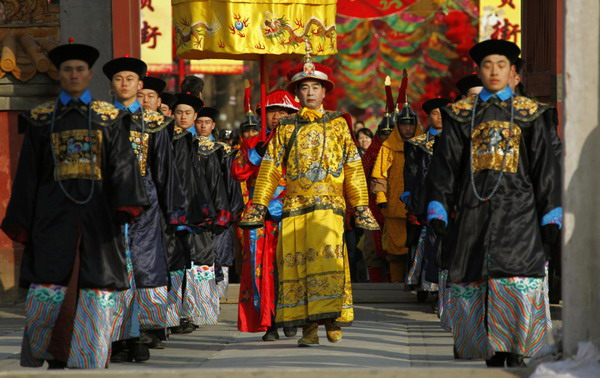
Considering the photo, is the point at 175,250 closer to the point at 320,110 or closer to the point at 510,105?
the point at 320,110

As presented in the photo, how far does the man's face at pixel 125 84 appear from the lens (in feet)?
30.4

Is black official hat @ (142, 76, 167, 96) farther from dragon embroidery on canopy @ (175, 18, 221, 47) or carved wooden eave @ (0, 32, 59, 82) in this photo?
carved wooden eave @ (0, 32, 59, 82)

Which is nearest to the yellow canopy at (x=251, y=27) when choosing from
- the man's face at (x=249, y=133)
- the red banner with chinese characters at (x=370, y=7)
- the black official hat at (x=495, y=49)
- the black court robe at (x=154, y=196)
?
the man's face at (x=249, y=133)

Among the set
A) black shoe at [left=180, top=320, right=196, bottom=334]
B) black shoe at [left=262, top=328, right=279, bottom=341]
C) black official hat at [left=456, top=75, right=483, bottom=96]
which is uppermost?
black official hat at [left=456, top=75, right=483, bottom=96]

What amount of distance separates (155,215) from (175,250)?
3.38ft

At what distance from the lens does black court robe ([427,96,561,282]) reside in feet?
25.6

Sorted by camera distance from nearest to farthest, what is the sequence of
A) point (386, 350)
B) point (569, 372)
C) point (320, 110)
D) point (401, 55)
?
point (569, 372) → point (386, 350) → point (320, 110) → point (401, 55)

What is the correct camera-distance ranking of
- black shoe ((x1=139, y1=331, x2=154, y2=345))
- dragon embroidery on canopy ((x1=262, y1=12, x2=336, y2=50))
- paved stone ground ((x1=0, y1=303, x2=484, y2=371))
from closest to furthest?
paved stone ground ((x1=0, y1=303, x2=484, y2=371)), black shoe ((x1=139, y1=331, x2=154, y2=345)), dragon embroidery on canopy ((x1=262, y1=12, x2=336, y2=50))

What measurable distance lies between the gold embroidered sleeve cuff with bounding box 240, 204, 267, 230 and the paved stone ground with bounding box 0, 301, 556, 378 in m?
0.91

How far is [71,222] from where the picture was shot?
7906 mm

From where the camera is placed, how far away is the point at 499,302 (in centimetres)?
779

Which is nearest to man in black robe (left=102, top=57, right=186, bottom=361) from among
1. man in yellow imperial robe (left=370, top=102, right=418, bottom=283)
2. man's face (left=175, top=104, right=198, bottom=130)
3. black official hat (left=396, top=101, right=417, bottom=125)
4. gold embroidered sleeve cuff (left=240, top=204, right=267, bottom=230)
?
gold embroidered sleeve cuff (left=240, top=204, right=267, bottom=230)

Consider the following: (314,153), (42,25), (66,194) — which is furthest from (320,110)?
(42,25)

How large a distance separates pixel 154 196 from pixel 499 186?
107 inches
